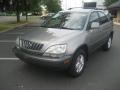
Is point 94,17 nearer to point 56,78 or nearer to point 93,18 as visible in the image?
point 93,18

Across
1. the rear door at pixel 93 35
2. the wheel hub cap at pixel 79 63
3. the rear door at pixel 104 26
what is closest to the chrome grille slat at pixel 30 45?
the wheel hub cap at pixel 79 63

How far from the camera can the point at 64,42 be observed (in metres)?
4.57

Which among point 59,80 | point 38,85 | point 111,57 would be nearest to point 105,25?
point 111,57

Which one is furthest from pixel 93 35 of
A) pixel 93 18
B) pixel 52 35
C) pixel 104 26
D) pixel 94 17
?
pixel 52 35

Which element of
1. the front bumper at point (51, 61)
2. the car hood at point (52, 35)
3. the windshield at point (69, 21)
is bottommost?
the front bumper at point (51, 61)

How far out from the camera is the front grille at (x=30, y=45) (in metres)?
4.58

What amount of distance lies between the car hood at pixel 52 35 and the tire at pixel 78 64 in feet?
1.67

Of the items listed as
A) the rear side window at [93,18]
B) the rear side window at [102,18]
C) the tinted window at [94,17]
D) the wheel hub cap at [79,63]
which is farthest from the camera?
the rear side window at [102,18]

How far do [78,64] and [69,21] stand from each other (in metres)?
1.49

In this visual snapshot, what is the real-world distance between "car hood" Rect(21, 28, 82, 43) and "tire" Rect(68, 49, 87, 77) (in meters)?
0.51

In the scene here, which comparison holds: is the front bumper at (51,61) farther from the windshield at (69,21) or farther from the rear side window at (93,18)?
the rear side window at (93,18)

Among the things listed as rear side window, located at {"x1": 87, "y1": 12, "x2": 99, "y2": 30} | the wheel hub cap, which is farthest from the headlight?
rear side window, located at {"x1": 87, "y1": 12, "x2": 99, "y2": 30}

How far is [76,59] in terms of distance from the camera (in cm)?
484

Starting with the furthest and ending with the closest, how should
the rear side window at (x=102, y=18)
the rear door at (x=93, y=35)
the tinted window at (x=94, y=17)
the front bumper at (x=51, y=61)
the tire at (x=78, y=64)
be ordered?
the rear side window at (x=102, y=18)
the tinted window at (x=94, y=17)
the rear door at (x=93, y=35)
the tire at (x=78, y=64)
the front bumper at (x=51, y=61)
